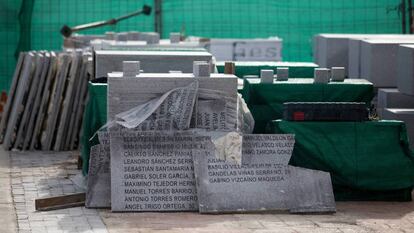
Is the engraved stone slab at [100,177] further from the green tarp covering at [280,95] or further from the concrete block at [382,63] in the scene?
the concrete block at [382,63]

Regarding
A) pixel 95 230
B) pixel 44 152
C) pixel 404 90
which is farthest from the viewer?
pixel 44 152

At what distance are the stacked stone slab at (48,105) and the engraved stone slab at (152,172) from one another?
5.83 meters

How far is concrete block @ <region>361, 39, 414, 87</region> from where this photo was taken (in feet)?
58.2

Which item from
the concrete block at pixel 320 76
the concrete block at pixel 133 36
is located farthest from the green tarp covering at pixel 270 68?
the concrete block at pixel 133 36

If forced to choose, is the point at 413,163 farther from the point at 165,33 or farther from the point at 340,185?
the point at 165,33

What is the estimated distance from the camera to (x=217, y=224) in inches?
502

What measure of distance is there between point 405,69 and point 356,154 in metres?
2.54

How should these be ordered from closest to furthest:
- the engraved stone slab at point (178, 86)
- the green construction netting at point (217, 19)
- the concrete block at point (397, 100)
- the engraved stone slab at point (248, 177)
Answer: the engraved stone slab at point (248, 177) < the engraved stone slab at point (178, 86) < the concrete block at point (397, 100) < the green construction netting at point (217, 19)

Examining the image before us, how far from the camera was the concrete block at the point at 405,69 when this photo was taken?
16.1m

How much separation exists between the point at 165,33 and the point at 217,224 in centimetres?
1587

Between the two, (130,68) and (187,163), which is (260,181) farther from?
(130,68)

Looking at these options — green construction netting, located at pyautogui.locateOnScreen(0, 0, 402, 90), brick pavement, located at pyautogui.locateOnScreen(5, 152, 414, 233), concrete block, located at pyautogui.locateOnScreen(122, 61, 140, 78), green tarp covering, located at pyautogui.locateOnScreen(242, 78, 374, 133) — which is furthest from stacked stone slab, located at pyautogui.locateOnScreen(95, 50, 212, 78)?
green construction netting, located at pyautogui.locateOnScreen(0, 0, 402, 90)

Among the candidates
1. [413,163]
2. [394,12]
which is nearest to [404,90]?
[413,163]

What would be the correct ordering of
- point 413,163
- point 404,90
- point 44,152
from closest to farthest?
point 413,163 → point 404,90 → point 44,152
